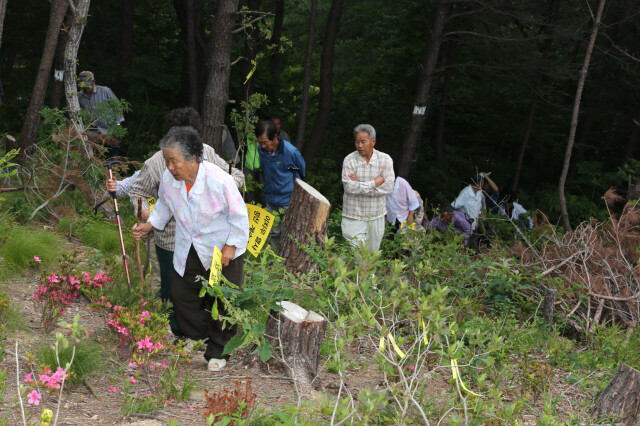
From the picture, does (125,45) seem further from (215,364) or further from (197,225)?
(215,364)

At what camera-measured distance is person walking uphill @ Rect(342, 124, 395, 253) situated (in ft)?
23.5

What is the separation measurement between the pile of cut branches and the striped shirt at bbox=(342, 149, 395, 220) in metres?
1.66

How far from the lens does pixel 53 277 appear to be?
477 cm

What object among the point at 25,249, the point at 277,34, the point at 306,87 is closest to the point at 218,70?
the point at 25,249

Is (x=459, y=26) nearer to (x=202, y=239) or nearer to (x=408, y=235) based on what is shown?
(x=408, y=235)

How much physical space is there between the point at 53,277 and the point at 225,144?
6.47m

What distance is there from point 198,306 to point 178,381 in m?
0.60

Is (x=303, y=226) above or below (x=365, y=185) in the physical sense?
below

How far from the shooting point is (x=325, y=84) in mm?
14992

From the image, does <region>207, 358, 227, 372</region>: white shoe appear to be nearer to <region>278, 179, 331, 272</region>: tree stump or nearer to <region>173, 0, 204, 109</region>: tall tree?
<region>278, 179, 331, 272</region>: tree stump

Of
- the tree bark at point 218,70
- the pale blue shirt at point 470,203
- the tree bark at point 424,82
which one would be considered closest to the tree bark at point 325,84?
the tree bark at point 424,82

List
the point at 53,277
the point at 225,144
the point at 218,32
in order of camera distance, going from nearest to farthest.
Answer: the point at 53,277 < the point at 218,32 < the point at 225,144

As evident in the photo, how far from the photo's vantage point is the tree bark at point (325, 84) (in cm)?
1451

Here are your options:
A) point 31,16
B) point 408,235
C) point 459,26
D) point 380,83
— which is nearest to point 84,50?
point 31,16
